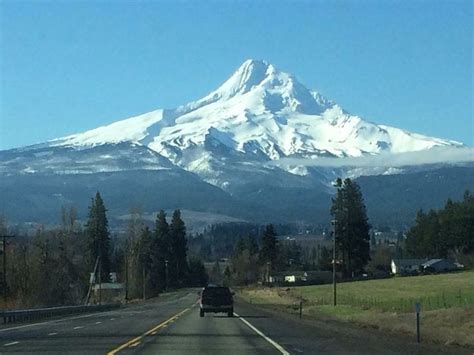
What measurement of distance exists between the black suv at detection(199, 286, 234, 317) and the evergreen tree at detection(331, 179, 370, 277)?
78.2 metres

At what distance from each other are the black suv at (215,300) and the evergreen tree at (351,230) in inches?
3077

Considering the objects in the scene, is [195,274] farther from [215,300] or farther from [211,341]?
[211,341]

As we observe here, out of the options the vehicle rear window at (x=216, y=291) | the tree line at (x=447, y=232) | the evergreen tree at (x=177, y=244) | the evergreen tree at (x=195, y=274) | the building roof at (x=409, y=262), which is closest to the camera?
the vehicle rear window at (x=216, y=291)

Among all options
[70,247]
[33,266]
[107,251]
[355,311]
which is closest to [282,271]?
[107,251]

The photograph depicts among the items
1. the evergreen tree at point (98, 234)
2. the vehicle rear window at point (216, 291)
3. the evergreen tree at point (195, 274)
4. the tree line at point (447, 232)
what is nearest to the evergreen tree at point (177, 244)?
the evergreen tree at point (195, 274)

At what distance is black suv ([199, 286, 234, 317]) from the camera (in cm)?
5112

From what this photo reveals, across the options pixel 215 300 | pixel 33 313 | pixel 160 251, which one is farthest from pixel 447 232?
pixel 33 313

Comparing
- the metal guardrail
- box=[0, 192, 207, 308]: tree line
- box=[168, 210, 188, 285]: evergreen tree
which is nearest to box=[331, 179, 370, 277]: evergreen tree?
box=[0, 192, 207, 308]: tree line

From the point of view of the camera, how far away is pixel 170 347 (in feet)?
84.8

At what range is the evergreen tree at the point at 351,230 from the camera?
129625 mm

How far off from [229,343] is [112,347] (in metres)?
3.76

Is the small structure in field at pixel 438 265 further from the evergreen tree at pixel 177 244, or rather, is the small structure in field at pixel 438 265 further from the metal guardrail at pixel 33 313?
the metal guardrail at pixel 33 313

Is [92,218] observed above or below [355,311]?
above

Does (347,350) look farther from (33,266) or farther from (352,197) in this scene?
(352,197)
